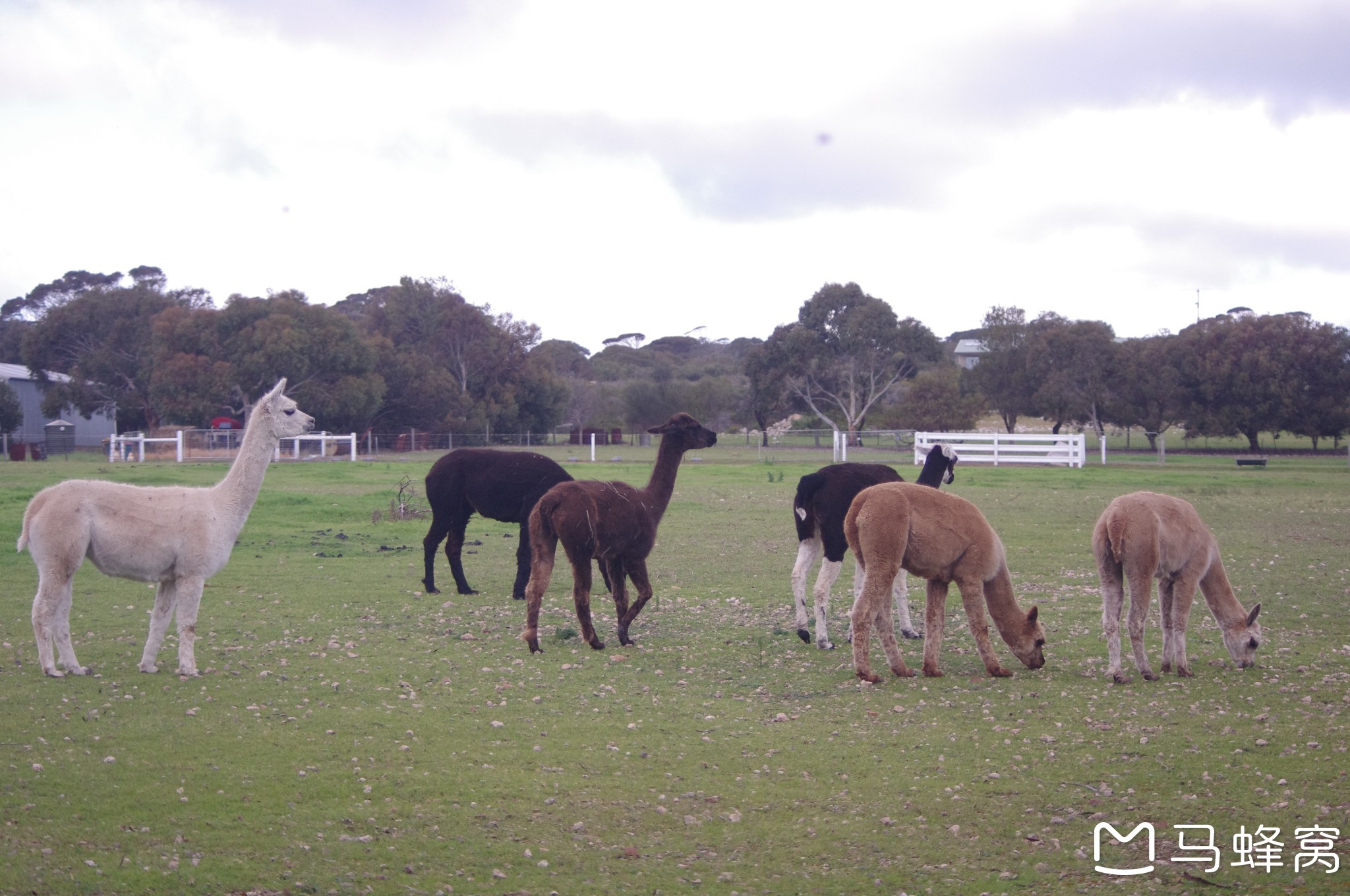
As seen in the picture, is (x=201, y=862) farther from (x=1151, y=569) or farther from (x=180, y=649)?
(x=1151, y=569)

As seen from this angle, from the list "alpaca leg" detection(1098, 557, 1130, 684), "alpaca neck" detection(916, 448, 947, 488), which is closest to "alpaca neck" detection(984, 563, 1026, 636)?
"alpaca leg" detection(1098, 557, 1130, 684)

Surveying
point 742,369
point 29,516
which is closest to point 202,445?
point 742,369

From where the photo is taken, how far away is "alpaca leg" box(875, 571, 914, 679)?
29.5 ft

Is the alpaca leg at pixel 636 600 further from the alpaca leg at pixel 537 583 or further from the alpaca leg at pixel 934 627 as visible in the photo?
the alpaca leg at pixel 934 627

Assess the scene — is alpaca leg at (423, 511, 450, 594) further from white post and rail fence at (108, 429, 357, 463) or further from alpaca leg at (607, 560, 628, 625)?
white post and rail fence at (108, 429, 357, 463)

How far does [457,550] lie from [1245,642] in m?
8.94

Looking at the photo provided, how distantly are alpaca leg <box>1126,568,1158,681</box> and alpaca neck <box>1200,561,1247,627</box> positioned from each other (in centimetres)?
94

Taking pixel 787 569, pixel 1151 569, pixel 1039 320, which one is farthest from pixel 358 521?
pixel 1039 320

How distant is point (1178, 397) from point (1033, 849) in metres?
65.1

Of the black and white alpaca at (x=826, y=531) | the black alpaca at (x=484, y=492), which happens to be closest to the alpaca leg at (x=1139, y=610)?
the black and white alpaca at (x=826, y=531)

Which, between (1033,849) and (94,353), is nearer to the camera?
(1033,849)

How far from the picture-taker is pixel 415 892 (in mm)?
4863

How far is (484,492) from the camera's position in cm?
1336

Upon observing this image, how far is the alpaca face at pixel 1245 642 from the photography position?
903 centimetres
